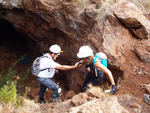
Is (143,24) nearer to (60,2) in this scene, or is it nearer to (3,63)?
(60,2)

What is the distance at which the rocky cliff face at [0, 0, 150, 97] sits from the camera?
16.0 ft

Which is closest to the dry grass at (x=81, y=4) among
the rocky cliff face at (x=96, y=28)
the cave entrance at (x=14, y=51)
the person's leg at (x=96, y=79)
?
the rocky cliff face at (x=96, y=28)

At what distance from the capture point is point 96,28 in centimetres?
530

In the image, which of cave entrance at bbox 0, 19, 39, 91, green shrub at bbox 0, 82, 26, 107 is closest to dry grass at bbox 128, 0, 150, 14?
cave entrance at bbox 0, 19, 39, 91

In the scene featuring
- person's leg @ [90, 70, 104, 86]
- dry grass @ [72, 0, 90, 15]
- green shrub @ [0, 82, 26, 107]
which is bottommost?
person's leg @ [90, 70, 104, 86]

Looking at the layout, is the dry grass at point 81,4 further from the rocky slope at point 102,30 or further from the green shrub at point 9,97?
the green shrub at point 9,97

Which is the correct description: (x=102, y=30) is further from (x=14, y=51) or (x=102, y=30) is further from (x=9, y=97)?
(x=14, y=51)

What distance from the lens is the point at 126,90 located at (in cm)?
408

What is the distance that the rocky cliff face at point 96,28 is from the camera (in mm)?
4867

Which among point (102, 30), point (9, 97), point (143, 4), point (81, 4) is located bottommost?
point (9, 97)

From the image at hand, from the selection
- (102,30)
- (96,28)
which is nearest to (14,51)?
(96,28)

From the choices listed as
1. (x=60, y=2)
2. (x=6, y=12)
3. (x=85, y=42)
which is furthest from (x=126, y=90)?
(x=6, y=12)

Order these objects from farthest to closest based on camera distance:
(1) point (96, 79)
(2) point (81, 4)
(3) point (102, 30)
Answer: (2) point (81, 4), (3) point (102, 30), (1) point (96, 79)

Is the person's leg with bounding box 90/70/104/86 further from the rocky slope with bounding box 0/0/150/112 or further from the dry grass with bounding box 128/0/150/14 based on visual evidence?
the dry grass with bounding box 128/0/150/14
